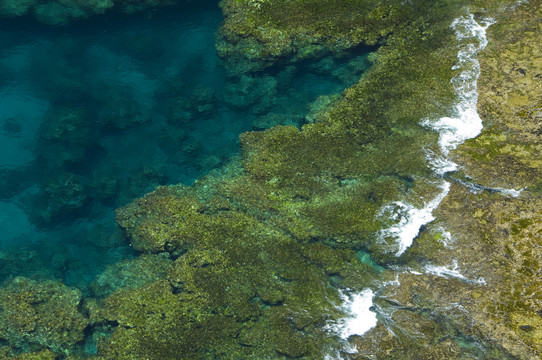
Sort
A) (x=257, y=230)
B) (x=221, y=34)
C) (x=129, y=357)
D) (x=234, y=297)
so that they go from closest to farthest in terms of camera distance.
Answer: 1. (x=129, y=357)
2. (x=234, y=297)
3. (x=257, y=230)
4. (x=221, y=34)

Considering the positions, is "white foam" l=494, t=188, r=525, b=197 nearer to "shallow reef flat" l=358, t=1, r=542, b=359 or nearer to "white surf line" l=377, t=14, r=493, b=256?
"shallow reef flat" l=358, t=1, r=542, b=359

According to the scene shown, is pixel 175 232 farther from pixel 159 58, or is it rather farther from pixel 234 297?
pixel 159 58

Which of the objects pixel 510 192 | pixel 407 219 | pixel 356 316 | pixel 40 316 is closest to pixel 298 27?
pixel 407 219

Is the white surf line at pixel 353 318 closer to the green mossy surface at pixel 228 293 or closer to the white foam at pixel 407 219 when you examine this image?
the green mossy surface at pixel 228 293

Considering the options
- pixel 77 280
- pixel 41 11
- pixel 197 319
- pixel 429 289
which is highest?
pixel 41 11

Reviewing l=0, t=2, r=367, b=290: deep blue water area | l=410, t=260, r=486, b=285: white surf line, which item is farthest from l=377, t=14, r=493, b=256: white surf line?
l=0, t=2, r=367, b=290: deep blue water area

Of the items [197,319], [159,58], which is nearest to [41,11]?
[159,58]
